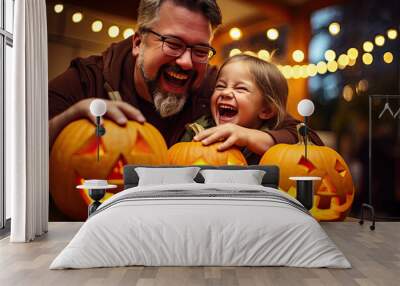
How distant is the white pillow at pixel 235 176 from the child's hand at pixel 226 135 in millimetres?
644

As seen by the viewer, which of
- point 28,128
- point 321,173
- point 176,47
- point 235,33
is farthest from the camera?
point 235,33

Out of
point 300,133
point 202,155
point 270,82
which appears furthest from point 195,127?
point 300,133

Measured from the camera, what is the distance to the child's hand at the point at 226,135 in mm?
6965

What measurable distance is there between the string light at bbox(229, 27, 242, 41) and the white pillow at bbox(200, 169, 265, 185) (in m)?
1.78

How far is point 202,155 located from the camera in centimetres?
693

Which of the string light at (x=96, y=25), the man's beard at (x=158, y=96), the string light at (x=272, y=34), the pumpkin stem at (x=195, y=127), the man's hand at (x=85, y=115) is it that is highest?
the string light at (x=96, y=25)

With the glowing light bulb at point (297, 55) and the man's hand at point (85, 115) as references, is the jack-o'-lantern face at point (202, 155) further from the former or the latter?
the glowing light bulb at point (297, 55)

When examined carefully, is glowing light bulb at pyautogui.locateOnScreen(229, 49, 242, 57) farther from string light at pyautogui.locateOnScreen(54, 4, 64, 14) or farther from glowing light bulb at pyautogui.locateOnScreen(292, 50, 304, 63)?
string light at pyautogui.locateOnScreen(54, 4, 64, 14)

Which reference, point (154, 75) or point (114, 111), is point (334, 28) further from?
point (114, 111)

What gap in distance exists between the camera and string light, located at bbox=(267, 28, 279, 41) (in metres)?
7.18

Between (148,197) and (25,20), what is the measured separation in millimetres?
2300

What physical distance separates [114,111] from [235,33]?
1766 millimetres

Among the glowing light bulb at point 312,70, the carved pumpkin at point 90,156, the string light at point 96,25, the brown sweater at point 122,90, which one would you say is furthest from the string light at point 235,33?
the string light at point 96,25

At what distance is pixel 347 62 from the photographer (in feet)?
23.3
